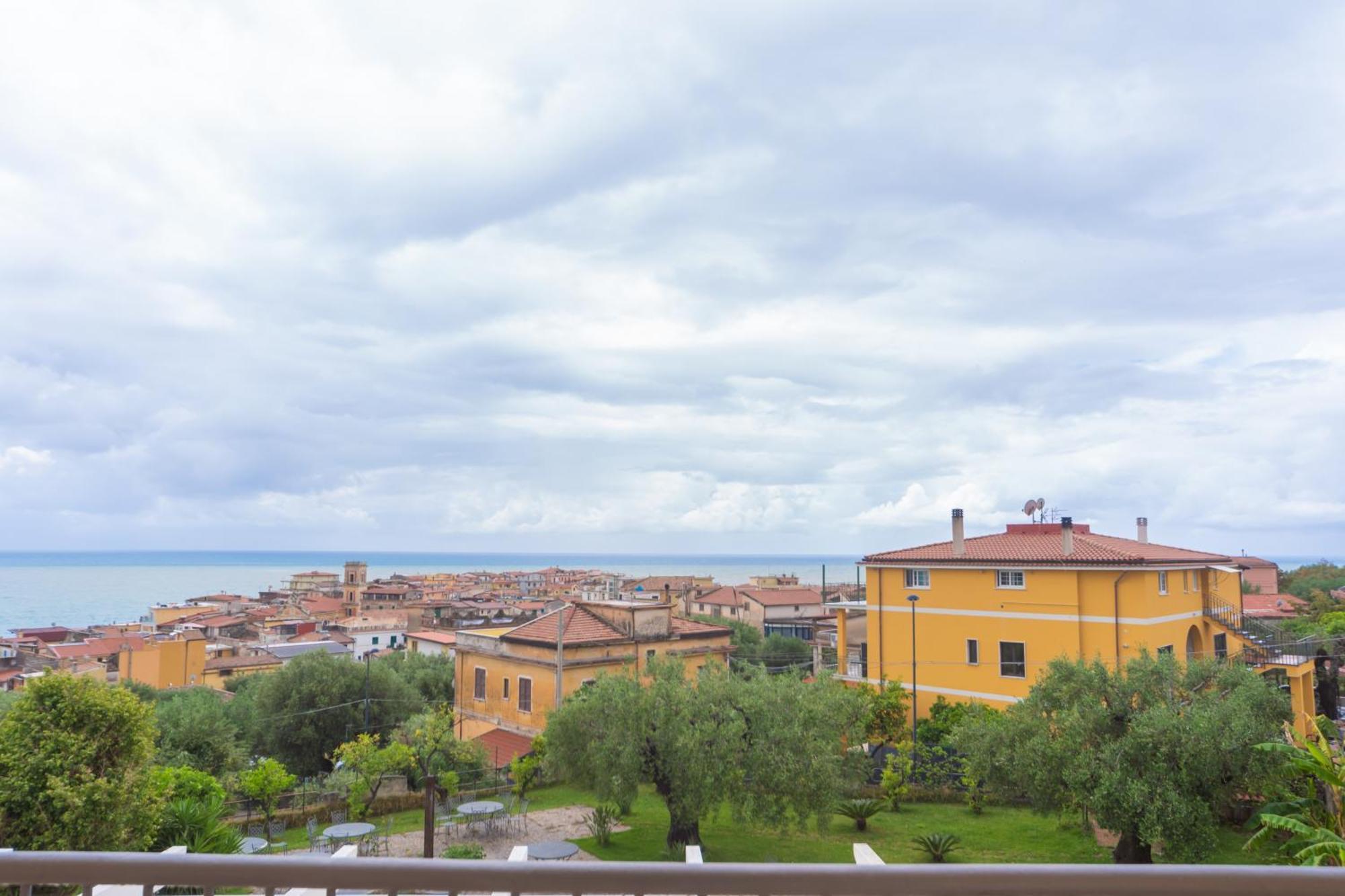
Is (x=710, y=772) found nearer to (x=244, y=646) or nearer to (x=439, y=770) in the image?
(x=439, y=770)

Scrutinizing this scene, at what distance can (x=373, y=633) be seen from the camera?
6588 cm

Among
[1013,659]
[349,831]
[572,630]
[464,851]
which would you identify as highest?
[572,630]

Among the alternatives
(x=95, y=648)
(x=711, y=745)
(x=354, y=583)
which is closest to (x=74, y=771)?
(x=711, y=745)

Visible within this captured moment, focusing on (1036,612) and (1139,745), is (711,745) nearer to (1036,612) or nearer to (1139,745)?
(1139,745)

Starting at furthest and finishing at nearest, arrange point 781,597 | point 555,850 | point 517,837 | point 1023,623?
point 781,597 → point 1023,623 → point 517,837 → point 555,850

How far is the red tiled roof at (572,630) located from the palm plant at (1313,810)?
1879 cm

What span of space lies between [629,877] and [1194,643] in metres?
28.7

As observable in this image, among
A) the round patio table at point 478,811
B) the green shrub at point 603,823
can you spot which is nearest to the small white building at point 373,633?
the round patio table at point 478,811

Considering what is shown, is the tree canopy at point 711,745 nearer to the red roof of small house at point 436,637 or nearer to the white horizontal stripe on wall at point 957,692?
the white horizontal stripe on wall at point 957,692

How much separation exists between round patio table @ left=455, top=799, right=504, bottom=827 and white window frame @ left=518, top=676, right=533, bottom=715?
9.72 meters

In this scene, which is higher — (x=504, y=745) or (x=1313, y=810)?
(x=1313, y=810)

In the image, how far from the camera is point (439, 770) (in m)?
19.7

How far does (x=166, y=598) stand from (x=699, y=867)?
17626cm

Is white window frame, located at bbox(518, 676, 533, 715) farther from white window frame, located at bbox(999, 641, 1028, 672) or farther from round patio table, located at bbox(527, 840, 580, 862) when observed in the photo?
white window frame, located at bbox(999, 641, 1028, 672)
